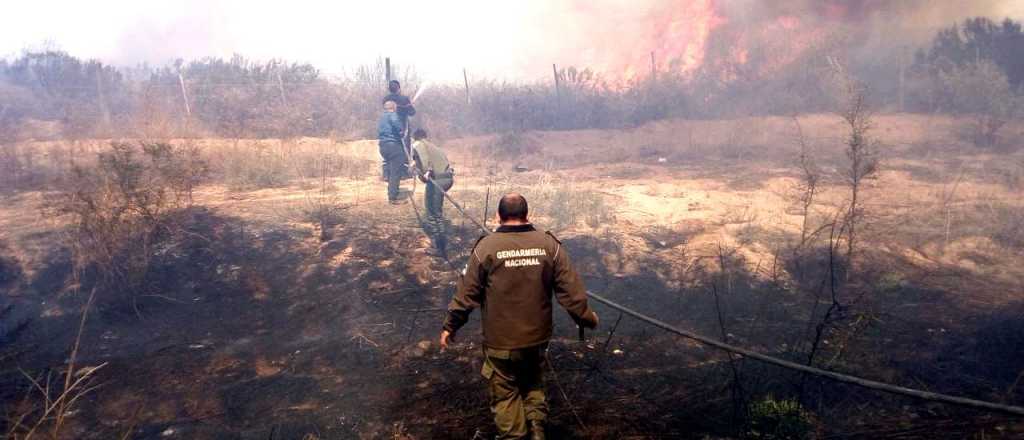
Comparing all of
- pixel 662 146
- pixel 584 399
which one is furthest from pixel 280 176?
pixel 662 146

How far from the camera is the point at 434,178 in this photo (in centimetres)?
710

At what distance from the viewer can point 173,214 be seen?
23.1 feet

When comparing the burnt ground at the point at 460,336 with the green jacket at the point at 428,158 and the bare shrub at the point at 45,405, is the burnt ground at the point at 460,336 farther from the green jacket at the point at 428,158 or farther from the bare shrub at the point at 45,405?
the green jacket at the point at 428,158

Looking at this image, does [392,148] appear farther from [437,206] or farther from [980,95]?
[980,95]

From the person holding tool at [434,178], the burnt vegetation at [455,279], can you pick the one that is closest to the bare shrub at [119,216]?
the burnt vegetation at [455,279]

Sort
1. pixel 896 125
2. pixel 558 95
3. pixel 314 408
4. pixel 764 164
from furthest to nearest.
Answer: pixel 558 95 → pixel 896 125 → pixel 764 164 → pixel 314 408

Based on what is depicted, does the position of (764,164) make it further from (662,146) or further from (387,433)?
(387,433)

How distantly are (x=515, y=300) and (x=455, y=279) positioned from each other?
12.0ft

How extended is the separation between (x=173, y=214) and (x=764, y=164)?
12378 millimetres

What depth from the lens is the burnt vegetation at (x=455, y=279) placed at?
3631 millimetres

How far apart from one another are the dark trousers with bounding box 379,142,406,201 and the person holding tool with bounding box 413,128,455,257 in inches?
71.5

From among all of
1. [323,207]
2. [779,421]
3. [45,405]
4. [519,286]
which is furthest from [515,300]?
[323,207]

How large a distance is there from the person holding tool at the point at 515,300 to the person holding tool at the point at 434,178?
4.12 metres

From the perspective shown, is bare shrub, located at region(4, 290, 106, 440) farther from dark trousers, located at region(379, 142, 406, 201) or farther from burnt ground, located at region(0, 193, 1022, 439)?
dark trousers, located at region(379, 142, 406, 201)
